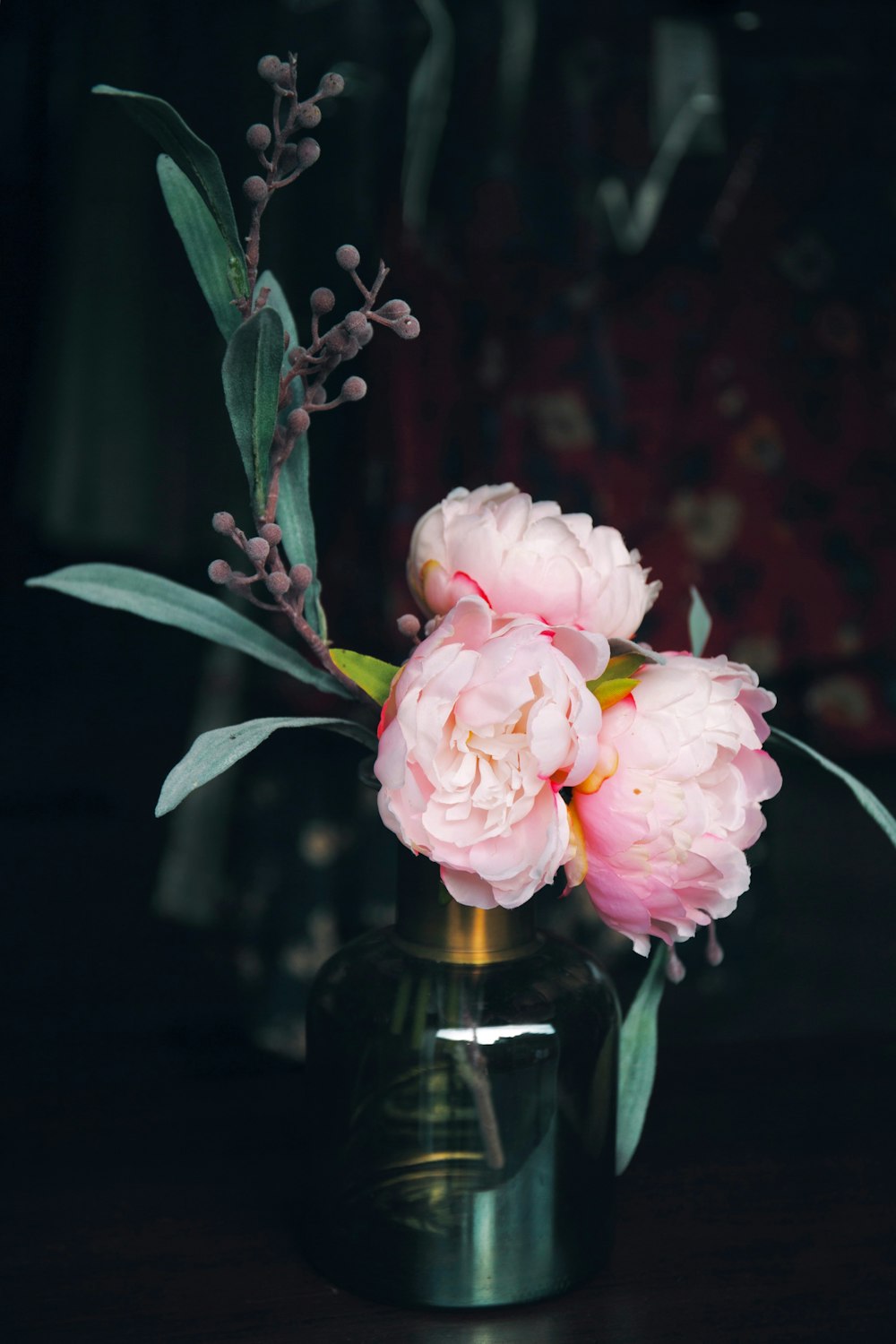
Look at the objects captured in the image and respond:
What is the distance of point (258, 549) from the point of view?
48 centimetres

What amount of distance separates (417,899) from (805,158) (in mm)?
1412

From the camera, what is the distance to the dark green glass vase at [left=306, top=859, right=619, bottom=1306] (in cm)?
54

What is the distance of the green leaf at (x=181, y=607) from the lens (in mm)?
548

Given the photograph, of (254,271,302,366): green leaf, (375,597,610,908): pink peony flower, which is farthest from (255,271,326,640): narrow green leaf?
(375,597,610,908): pink peony flower

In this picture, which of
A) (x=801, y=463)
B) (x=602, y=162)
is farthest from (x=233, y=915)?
(x=602, y=162)

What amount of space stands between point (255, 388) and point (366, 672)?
12 cm

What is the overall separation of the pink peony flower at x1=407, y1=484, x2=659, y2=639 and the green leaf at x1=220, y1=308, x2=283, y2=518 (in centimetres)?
8

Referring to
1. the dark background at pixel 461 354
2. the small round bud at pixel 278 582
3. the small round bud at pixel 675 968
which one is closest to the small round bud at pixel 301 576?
the small round bud at pixel 278 582

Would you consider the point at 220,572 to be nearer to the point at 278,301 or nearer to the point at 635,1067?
the point at 278,301

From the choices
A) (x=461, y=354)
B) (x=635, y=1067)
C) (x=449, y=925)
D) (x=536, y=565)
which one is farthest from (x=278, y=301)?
(x=461, y=354)

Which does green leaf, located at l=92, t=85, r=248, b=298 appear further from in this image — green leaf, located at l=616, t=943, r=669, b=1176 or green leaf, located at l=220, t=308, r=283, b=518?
green leaf, located at l=616, t=943, r=669, b=1176

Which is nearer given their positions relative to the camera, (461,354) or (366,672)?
(366,672)

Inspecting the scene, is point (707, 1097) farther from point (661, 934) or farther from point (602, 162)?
point (602, 162)

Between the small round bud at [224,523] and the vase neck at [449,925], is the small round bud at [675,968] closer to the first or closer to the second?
the vase neck at [449,925]
